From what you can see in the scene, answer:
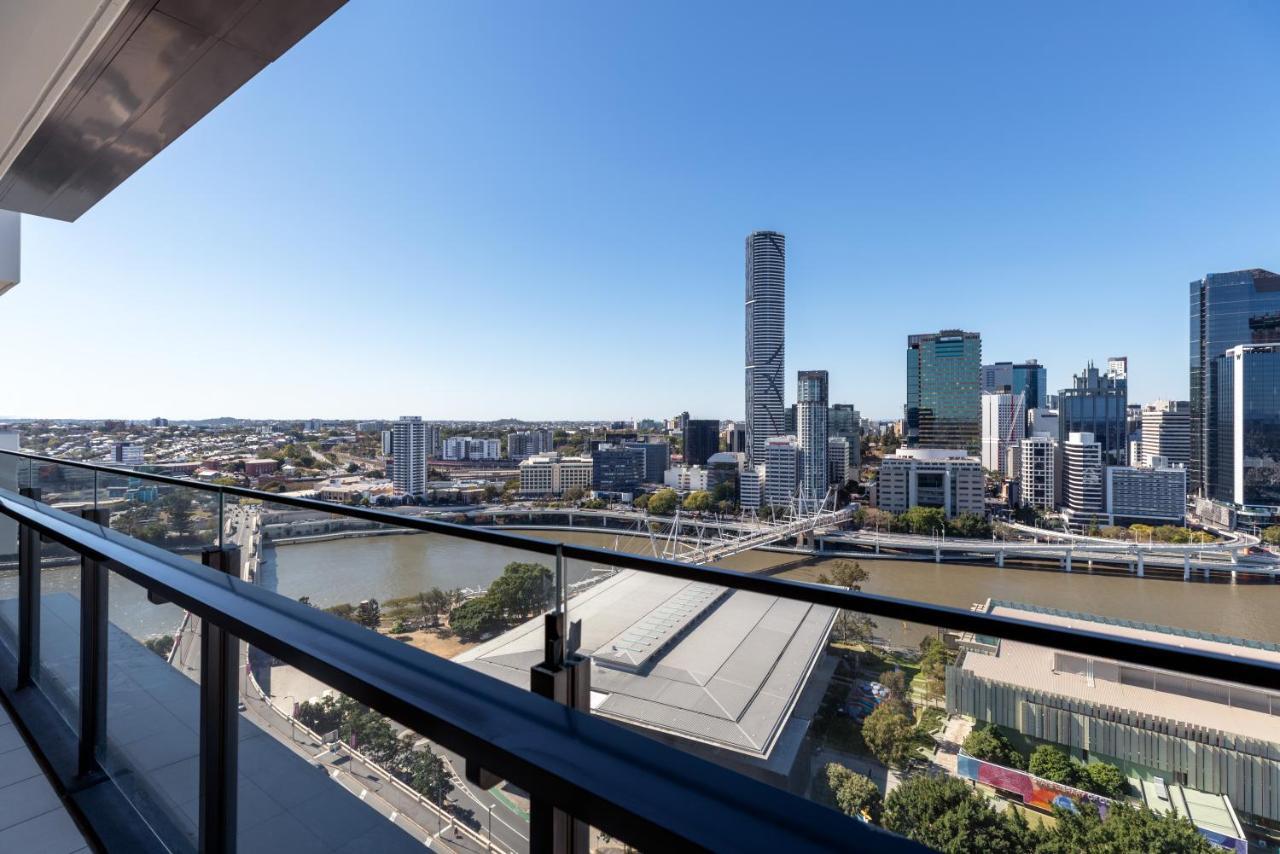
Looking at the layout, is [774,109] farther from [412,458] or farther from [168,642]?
[168,642]

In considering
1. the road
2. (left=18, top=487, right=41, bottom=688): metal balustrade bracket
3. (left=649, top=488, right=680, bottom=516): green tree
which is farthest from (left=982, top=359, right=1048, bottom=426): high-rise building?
(left=18, top=487, right=41, bottom=688): metal balustrade bracket

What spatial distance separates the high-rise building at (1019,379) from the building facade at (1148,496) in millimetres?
11891

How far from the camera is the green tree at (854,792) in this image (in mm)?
578

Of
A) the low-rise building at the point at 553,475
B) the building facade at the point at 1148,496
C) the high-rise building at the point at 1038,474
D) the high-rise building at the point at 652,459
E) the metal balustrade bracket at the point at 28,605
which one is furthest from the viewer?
the high-rise building at the point at 652,459

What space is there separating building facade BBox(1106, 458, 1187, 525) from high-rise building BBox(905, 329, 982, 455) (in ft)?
34.3

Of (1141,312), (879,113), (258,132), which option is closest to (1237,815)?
(258,132)

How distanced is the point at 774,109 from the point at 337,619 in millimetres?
26131

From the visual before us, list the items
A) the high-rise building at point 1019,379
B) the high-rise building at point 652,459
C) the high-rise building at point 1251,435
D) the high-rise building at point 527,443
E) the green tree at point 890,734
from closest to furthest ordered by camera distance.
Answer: the green tree at point 890,734 < the high-rise building at point 1251,435 < the high-rise building at point 652,459 < the high-rise building at point 527,443 < the high-rise building at point 1019,379

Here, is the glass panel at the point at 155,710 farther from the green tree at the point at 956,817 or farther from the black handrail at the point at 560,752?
the green tree at the point at 956,817

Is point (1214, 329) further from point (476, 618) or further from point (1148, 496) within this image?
point (476, 618)

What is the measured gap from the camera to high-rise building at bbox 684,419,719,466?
3133 cm

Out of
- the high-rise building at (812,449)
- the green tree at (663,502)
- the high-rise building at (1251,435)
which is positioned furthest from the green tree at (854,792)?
the high-rise building at (812,449)

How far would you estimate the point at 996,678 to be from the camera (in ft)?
2.47

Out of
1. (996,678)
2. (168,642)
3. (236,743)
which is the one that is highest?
(996,678)
